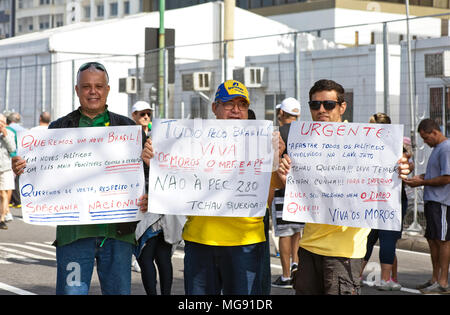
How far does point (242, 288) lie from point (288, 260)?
4.31 meters

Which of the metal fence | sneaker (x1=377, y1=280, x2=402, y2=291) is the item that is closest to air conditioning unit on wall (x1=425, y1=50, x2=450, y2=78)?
the metal fence

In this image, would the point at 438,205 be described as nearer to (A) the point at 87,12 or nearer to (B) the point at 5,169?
(B) the point at 5,169

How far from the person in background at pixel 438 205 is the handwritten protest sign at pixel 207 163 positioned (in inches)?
170

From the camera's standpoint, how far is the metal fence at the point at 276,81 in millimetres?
14695

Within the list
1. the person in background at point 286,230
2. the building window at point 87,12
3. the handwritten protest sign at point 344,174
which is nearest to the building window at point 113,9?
the building window at point 87,12

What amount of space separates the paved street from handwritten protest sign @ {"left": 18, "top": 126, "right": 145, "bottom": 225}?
11.2 feet

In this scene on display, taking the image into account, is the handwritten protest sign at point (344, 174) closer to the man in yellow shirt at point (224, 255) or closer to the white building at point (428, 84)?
the man in yellow shirt at point (224, 255)

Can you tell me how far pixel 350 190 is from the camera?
523cm

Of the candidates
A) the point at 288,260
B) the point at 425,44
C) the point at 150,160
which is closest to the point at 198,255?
the point at 150,160

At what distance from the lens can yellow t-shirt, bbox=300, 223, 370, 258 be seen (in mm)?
5164

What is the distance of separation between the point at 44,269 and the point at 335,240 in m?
5.69

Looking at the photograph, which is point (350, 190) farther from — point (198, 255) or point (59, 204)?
point (59, 204)

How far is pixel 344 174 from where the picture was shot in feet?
17.3

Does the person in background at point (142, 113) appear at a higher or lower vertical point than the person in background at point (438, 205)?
higher
